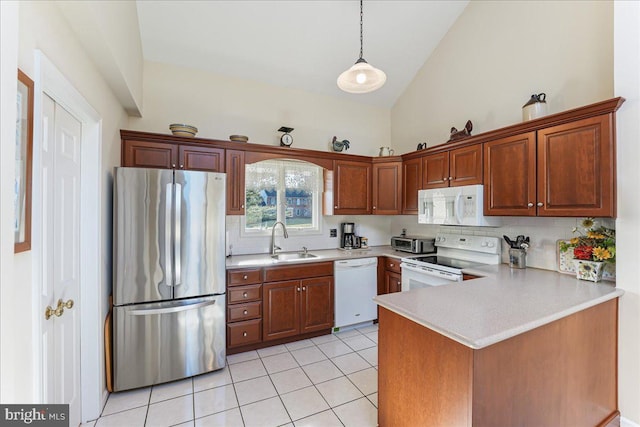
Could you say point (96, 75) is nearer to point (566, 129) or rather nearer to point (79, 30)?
point (79, 30)

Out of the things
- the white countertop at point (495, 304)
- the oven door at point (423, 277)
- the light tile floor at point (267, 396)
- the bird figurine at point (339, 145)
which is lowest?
the light tile floor at point (267, 396)

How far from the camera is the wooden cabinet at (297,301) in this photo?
3090mm

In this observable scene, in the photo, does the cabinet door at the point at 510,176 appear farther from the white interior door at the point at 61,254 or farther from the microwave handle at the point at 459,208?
the white interior door at the point at 61,254

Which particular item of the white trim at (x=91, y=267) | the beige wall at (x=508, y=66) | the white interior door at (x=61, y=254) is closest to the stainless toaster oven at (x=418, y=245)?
the beige wall at (x=508, y=66)

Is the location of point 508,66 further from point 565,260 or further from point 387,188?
point 565,260

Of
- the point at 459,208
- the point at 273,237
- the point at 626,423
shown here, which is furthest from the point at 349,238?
the point at 626,423

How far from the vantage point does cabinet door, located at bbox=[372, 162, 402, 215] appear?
12.9 ft

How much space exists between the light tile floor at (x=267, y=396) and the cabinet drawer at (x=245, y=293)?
22.5 inches

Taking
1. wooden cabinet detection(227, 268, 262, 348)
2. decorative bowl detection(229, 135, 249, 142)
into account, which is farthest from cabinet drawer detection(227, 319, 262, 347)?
decorative bowl detection(229, 135, 249, 142)

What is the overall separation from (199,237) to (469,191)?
8.80 ft

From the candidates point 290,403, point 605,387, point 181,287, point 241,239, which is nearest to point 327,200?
point 241,239

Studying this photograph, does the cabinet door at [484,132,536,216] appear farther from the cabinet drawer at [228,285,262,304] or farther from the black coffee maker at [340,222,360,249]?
the cabinet drawer at [228,285,262,304]

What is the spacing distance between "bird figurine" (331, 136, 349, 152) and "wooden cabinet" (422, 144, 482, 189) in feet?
3.61

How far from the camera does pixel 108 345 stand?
7.39 ft
